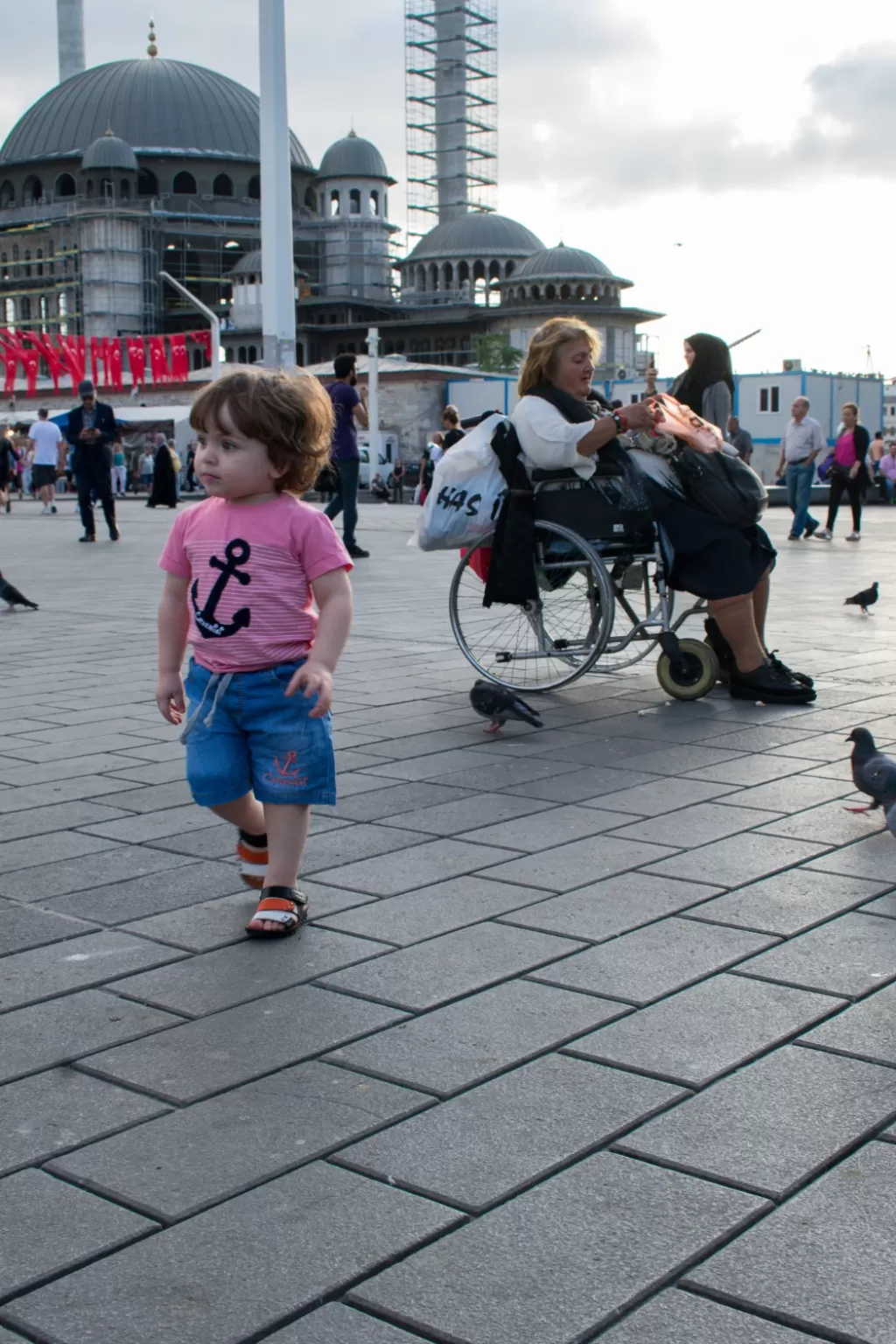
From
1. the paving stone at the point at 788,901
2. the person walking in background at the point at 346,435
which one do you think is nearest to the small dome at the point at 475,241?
the person walking in background at the point at 346,435

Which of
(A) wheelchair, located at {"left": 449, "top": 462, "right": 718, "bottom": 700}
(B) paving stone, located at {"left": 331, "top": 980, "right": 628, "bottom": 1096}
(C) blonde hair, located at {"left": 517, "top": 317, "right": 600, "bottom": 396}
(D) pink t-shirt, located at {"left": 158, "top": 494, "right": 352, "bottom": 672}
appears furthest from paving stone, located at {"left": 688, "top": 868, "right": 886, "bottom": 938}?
(C) blonde hair, located at {"left": 517, "top": 317, "right": 600, "bottom": 396}

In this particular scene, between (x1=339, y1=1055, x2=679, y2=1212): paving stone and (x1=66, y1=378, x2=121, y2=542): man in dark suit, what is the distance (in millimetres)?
13314

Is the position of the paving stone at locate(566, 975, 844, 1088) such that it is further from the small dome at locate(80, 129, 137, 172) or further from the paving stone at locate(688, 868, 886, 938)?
the small dome at locate(80, 129, 137, 172)

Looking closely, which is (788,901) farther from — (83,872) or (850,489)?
(850,489)

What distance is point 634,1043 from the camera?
99.2 inches

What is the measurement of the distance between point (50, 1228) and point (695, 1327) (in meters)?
0.80

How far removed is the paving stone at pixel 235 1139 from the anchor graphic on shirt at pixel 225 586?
1.02 metres

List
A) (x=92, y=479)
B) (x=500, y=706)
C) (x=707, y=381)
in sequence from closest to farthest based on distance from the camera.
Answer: (x=500, y=706) < (x=707, y=381) < (x=92, y=479)

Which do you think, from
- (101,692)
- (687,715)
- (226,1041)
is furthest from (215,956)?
(101,692)

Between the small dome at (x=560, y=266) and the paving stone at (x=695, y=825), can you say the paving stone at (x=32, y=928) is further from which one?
the small dome at (x=560, y=266)

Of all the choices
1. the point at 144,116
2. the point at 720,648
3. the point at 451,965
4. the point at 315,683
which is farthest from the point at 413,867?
the point at 144,116

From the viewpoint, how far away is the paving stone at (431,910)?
3.15 meters

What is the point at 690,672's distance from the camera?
5.99 m

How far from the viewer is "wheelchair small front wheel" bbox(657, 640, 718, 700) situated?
234 inches
